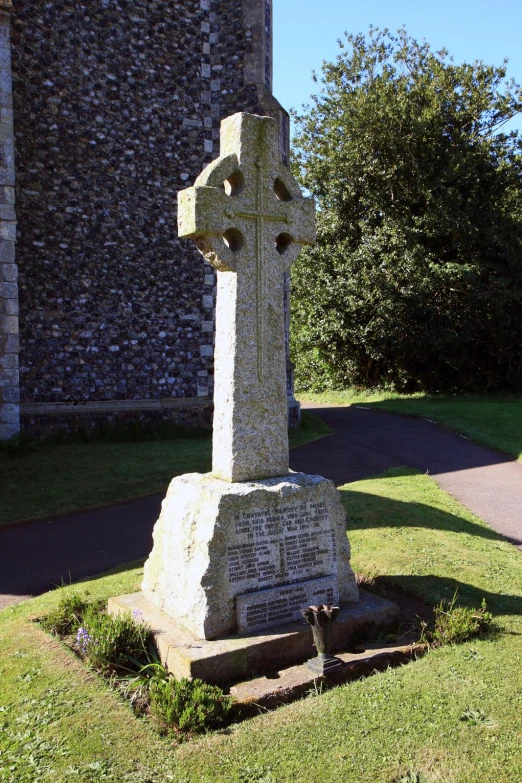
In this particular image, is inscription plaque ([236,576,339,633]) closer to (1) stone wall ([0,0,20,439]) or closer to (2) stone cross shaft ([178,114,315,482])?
(2) stone cross shaft ([178,114,315,482])

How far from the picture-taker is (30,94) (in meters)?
12.3

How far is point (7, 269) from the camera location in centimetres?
1116

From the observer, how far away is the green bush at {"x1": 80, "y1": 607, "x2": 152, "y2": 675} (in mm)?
4312

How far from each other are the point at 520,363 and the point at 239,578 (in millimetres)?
20570

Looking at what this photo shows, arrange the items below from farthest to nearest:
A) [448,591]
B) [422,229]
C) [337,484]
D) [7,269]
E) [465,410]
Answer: [422,229]
[465,410]
[7,269]
[337,484]
[448,591]

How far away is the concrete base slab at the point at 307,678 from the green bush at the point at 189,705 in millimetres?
136

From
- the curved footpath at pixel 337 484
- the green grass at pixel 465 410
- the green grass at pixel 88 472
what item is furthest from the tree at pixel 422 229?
the green grass at pixel 88 472

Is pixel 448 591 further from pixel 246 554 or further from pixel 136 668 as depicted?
pixel 136 668

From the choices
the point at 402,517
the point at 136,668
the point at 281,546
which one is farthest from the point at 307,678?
the point at 402,517

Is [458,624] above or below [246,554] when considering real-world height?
below

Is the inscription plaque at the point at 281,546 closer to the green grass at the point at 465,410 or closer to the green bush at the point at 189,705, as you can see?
the green bush at the point at 189,705

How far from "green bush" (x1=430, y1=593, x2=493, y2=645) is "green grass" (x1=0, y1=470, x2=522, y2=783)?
0.32 ft

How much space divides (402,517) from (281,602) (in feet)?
10.7

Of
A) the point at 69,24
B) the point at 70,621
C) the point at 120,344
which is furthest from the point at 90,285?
the point at 70,621
